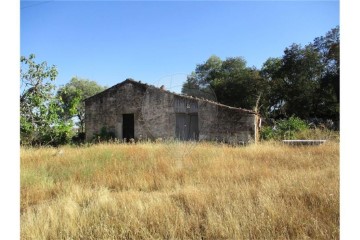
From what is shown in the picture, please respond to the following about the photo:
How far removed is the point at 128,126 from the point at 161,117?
84.7 inches

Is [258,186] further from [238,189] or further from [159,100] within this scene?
[159,100]

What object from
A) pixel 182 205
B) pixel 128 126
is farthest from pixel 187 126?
pixel 182 205

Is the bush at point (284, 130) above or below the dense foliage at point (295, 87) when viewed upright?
below

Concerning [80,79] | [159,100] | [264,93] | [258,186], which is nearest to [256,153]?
[258,186]

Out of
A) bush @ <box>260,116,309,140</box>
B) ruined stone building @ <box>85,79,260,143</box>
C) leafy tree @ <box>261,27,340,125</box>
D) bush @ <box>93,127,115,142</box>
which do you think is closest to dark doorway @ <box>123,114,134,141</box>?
ruined stone building @ <box>85,79,260,143</box>

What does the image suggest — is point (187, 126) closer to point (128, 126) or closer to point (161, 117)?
point (161, 117)

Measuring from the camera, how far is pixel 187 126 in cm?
1458

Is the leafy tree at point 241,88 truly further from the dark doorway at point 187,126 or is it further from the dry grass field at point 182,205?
the dry grass field at point 182,205

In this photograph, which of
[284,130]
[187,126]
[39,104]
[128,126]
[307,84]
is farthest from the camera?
[307,84]

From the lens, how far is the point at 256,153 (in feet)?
25.7

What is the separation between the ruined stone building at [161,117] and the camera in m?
13.2

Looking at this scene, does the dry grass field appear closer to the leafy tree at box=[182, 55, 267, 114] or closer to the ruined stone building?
the ruined stone building

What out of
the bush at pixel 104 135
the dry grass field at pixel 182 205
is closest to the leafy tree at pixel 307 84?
the bush at pixel 104 135
